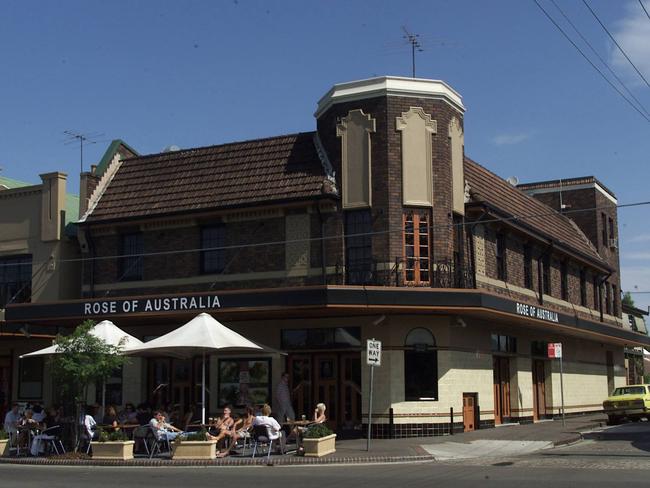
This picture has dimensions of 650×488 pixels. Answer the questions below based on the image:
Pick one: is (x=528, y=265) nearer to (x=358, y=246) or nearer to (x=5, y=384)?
(x=358, y=246)

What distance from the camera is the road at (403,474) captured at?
46.0 ft

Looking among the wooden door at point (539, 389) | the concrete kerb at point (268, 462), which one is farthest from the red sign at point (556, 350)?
the concrete kerb at point (268, 462)

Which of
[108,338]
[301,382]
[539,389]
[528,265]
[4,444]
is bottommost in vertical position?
[4,444]

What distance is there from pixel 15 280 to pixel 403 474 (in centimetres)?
1939

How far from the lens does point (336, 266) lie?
982 inches

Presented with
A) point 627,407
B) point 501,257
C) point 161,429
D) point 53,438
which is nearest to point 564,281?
point 627,407

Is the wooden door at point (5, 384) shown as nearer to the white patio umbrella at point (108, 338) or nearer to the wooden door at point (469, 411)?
the white patio umbrella at point (108, 338)

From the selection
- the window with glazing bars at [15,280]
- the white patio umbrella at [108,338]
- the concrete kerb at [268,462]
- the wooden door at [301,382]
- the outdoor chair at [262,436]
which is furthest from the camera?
the window with glazing bars at [15,280]

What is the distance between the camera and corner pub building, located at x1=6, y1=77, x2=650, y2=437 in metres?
24.2

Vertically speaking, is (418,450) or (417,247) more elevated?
(417,247)

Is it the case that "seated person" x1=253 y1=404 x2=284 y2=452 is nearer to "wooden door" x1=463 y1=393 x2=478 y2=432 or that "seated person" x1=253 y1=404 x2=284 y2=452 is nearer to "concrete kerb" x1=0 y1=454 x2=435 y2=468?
"concrete kerb" x1=0 y1=454 x2=435 y2=468

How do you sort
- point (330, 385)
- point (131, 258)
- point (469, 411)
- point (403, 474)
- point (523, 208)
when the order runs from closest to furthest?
point (403, 474) < point (330, 385) < point (469, 411) < point (131, 258) < point (523, 208)

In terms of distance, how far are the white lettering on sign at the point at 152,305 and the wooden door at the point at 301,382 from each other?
10.2 feet

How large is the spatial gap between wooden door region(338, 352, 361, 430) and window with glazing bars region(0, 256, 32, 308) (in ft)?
39.0
